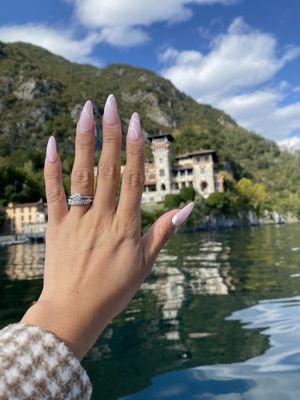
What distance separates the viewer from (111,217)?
143cm

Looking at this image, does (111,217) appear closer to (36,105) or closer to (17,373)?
(17,373)

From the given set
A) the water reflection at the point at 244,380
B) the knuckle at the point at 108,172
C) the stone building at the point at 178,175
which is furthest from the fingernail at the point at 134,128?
the stone building at the point at 178,175

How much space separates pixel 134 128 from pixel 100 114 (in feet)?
388

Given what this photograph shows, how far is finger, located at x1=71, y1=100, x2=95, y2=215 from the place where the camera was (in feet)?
4.61

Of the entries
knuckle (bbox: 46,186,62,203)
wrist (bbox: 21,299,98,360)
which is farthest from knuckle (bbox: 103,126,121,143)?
wrist (bbox: 21,299,98,360)

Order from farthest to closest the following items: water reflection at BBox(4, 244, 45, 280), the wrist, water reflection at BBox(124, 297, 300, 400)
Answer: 1. water reflection at BBox(4, 244, 45, 280)
2. water reflection at BBox(124, 297, 300, 400)
3. the wrist

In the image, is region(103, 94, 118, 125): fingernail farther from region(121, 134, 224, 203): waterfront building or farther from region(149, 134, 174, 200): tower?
region(149, 134, 174, 200): tower

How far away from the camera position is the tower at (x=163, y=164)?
72.4m

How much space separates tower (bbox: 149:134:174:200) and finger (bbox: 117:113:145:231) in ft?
231

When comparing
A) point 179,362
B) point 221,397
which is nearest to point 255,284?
point 179,362

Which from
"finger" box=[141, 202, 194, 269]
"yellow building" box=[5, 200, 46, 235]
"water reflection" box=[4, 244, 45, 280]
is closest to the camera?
"finger" box=[141, 202, 194, 269]

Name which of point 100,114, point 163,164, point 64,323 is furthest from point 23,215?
point 64,323

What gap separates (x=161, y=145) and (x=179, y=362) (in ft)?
230

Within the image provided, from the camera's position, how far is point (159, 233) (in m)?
1.53
